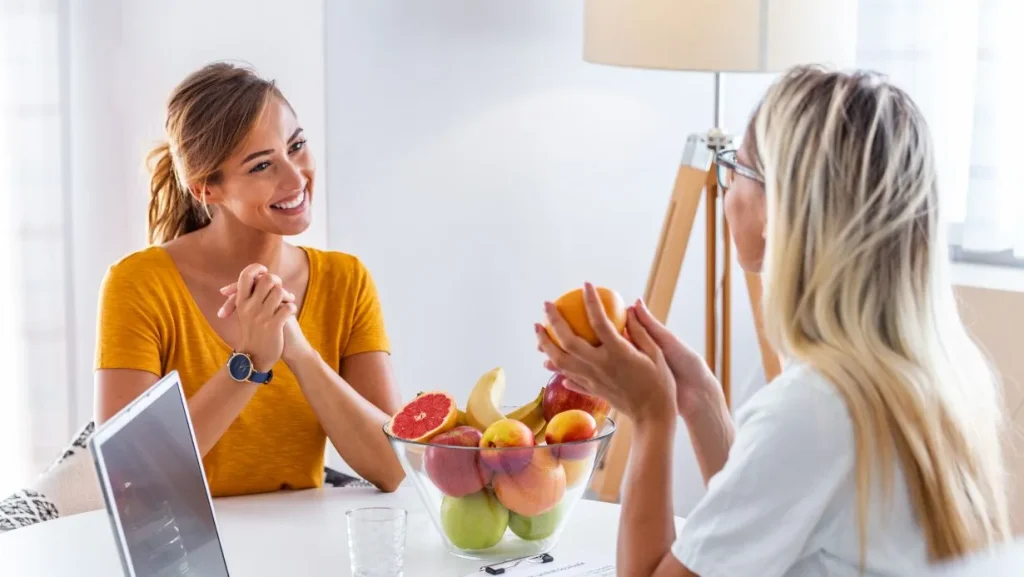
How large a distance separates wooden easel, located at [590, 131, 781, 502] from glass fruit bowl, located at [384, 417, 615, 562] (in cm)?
128

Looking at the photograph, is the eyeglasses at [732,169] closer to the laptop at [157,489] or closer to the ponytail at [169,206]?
the laptop at [157,489]

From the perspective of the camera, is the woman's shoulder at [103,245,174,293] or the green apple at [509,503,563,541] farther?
the woman's shoulder at [103,245,174,293]

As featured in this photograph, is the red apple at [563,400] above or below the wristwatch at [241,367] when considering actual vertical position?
above

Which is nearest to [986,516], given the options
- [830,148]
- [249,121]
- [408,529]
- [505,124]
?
[830,148]

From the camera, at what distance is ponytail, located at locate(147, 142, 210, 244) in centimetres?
200

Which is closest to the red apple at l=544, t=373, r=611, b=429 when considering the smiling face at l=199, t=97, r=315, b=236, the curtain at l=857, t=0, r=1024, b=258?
the smiling face at l=199, t=97, r=315, b=236

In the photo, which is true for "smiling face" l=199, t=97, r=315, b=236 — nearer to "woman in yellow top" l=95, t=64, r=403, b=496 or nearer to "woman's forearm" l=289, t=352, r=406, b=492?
"woman in yellow top" l=95, t=64, r=403, b=496

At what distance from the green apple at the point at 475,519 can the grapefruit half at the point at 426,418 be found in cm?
7

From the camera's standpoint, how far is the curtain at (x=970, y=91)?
2.72 m

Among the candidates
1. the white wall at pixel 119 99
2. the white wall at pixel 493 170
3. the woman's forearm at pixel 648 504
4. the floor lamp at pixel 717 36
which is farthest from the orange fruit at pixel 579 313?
the white wall at pixel 493 170

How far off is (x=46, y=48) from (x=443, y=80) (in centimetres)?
87

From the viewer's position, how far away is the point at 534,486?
1.32 meters

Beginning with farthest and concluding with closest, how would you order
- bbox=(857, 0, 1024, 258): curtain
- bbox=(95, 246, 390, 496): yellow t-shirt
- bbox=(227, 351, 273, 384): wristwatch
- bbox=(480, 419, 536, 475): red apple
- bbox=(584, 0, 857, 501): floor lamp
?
bbox=(857, 0, 1024, 258): curtain, bbox=(584, 0, 857, 501): floor lamp, bbox=(95, 246, 390, 496): yellow t-shirt, bbox=(227, 351, 273, 384): wristwatch, bbox=(480, 419, 536, 475): red apple

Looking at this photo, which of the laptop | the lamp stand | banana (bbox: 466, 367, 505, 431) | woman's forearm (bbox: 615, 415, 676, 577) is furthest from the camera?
the lamp stand
